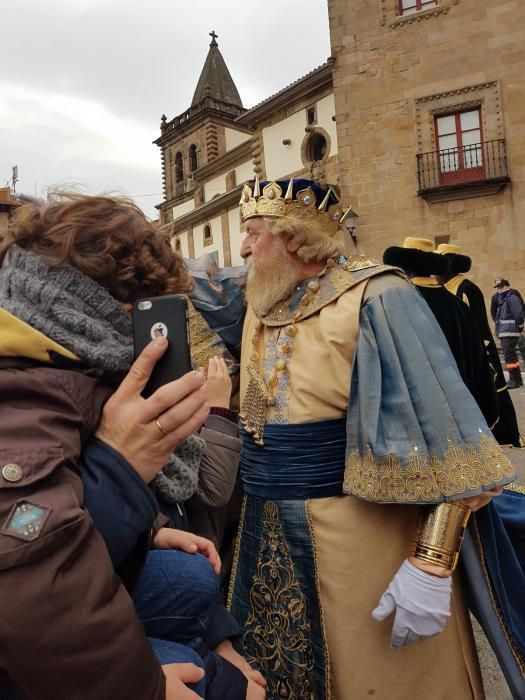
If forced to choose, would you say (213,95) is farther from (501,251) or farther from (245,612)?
(245,612)

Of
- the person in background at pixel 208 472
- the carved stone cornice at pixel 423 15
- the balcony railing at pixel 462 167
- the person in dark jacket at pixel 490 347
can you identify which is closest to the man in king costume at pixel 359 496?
the person in background at pixel 208 472

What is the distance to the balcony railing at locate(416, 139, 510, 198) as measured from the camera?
559 inches

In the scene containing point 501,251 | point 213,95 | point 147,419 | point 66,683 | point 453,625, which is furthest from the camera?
point 213,95

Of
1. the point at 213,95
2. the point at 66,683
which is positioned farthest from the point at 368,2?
the point at 213,95

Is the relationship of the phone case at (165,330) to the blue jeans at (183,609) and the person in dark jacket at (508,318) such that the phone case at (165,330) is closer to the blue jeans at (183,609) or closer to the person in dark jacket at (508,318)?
the blue jeans at (183,609)

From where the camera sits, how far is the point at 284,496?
5.86 ft

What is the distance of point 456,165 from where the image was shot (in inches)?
587

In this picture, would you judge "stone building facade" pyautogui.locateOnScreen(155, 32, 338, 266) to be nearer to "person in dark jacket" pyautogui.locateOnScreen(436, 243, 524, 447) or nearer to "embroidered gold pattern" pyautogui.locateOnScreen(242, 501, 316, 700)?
"embroidered gold pattern" pyautogui.locateOnScreen(242, 501, 316, 700)

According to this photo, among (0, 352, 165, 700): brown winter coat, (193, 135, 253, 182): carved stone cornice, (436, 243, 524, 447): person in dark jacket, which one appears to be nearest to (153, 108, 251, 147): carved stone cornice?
(193, 135, 253, 182): carved stone cornice

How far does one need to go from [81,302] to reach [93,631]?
0.53m

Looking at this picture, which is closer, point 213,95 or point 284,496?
point 284,496

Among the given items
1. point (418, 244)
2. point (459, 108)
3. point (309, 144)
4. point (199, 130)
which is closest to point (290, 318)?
point (418, 244)

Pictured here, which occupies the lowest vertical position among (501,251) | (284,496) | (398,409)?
(284,496)

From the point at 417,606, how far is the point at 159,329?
42.3 inches
